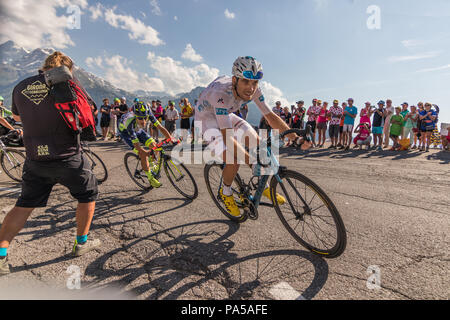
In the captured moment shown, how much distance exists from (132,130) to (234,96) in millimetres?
2820

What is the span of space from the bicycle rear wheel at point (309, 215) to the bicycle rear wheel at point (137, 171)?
3091mm

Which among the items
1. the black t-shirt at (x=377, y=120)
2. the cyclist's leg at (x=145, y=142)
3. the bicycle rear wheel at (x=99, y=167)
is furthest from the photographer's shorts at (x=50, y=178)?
the black t-shirt at (x=377, y=120)

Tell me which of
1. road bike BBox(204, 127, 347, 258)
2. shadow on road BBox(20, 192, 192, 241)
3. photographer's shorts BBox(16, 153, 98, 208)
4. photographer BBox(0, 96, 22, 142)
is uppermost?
photographer BBox(0, 96, 22, 142)

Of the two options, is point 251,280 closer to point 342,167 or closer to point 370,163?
point 342,167

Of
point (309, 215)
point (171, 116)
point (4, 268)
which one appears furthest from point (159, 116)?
point (309, 215)

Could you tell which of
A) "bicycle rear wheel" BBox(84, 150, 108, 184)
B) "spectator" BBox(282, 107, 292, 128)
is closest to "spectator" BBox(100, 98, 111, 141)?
"bicycle rear wheel" BBox(84, 150, 108, 184)

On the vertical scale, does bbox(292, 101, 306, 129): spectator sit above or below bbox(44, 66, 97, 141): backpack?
above

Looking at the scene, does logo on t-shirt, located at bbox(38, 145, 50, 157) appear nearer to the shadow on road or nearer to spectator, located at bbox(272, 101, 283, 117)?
the shadow on road

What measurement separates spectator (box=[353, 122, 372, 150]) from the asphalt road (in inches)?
250

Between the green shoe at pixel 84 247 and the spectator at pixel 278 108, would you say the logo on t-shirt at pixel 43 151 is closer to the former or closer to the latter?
the green shoe at pixel 84 247

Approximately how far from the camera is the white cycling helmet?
2.72 m

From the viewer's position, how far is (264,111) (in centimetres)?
327

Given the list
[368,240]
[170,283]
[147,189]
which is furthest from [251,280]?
[147,189]

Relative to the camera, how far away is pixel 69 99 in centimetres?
212
